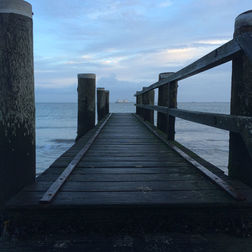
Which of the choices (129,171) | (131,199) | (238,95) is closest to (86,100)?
(129,171)

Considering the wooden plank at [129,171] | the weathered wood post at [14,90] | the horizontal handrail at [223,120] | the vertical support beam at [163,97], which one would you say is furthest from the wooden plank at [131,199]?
the vertical support beam at [163,97]

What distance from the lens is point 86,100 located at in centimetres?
794

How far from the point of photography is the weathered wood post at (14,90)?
2076 mm

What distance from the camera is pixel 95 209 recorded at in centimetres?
188

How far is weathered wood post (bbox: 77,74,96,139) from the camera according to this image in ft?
25.4

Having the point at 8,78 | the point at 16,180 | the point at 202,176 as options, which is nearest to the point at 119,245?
the point at 16,180

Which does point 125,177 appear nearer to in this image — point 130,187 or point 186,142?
point 130,187

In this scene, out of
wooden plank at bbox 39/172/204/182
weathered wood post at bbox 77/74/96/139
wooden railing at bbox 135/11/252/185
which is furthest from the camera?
weathered wood post at bbox 77/74/96/139

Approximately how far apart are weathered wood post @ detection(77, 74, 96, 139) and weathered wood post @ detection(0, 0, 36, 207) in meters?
5.52

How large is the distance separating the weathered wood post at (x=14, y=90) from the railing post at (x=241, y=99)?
1.87m

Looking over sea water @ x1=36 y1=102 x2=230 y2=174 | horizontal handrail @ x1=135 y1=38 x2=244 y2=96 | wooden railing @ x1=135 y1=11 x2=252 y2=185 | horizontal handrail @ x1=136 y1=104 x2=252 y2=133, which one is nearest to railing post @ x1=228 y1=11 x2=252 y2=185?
wooden railing @ x1=135 y1=11 x2=252 y2=185

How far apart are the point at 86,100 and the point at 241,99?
618 centimetres

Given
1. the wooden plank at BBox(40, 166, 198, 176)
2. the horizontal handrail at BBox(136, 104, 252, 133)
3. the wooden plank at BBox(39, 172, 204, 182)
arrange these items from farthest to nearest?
the wooden plank at BBox(40, 166, 198, 176)
the wooden plank at BBox(39, 172, 204, 182)
the horizontal handrail at BBox(136, 104, 252, 133)

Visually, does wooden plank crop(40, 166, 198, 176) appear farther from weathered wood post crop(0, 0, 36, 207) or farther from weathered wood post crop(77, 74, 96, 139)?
weathered wood post crop(77, 74, 96, 139)
